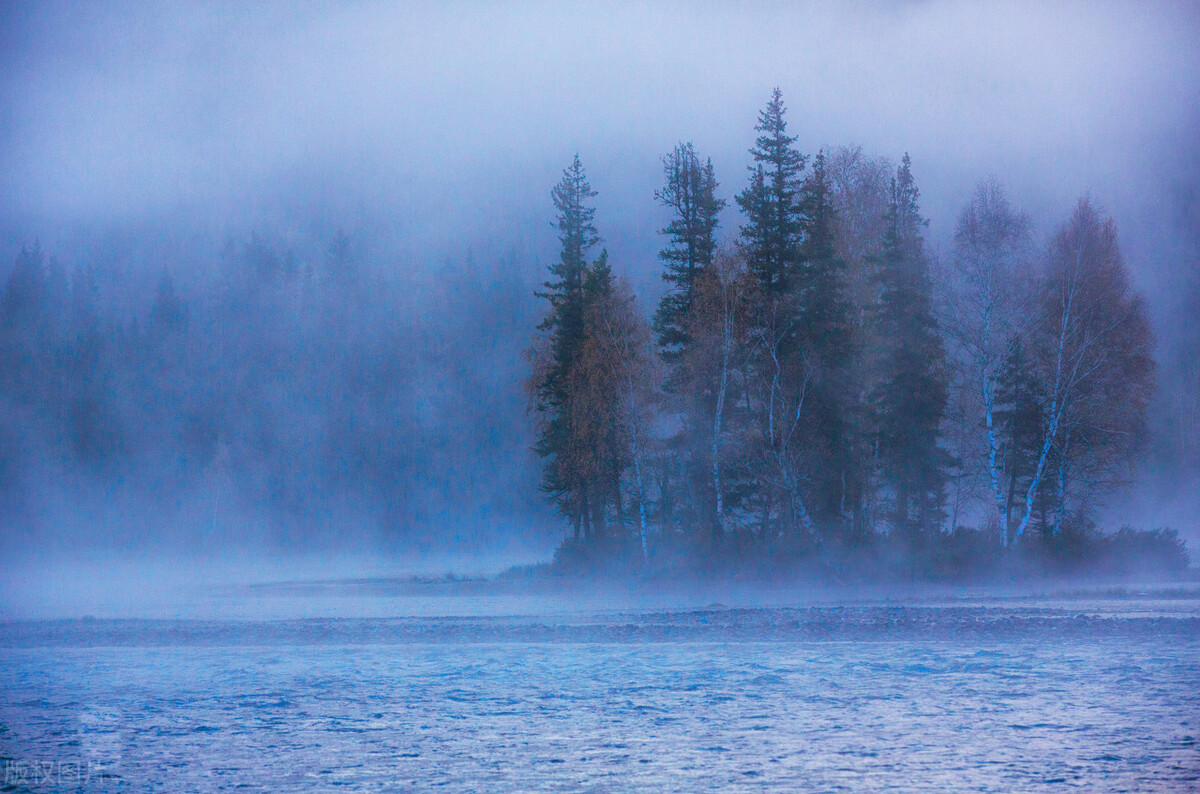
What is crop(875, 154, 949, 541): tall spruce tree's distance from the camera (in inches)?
1518

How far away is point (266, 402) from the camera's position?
100562 millimetres

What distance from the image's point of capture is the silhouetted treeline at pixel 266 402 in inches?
3482

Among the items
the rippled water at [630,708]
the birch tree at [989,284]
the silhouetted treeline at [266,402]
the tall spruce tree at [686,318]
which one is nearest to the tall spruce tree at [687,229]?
the tall spruce tree at [686,318]

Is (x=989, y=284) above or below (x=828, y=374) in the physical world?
above

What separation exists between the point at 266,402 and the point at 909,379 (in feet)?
266

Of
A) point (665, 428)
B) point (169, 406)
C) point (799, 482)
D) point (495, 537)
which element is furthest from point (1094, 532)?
point (169, 406)

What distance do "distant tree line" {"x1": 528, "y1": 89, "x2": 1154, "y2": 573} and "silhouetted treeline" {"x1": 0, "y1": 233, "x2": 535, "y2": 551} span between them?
49622 mm

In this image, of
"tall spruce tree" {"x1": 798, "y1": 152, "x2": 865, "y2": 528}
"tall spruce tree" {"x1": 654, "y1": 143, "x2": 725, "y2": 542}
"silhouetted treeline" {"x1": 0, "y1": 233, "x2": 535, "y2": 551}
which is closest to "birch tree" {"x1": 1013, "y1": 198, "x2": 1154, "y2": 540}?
"tall spruce tree" {"x1": 798, "y1": 152, "x2": 865, "y2": 528}

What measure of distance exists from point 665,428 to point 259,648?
28363 mm

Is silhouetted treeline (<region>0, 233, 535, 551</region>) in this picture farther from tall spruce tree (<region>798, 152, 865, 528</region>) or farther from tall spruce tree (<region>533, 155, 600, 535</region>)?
tall spruce tree (<region>798, 152, 865, 528</region>)

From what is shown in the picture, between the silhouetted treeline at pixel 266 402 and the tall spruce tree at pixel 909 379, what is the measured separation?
57046mm

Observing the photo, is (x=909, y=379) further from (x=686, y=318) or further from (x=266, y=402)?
(x=266, y=402)

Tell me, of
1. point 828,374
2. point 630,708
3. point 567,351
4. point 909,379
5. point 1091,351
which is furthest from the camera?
point 567,351

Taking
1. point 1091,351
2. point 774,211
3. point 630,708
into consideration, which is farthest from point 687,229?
point 630,708
